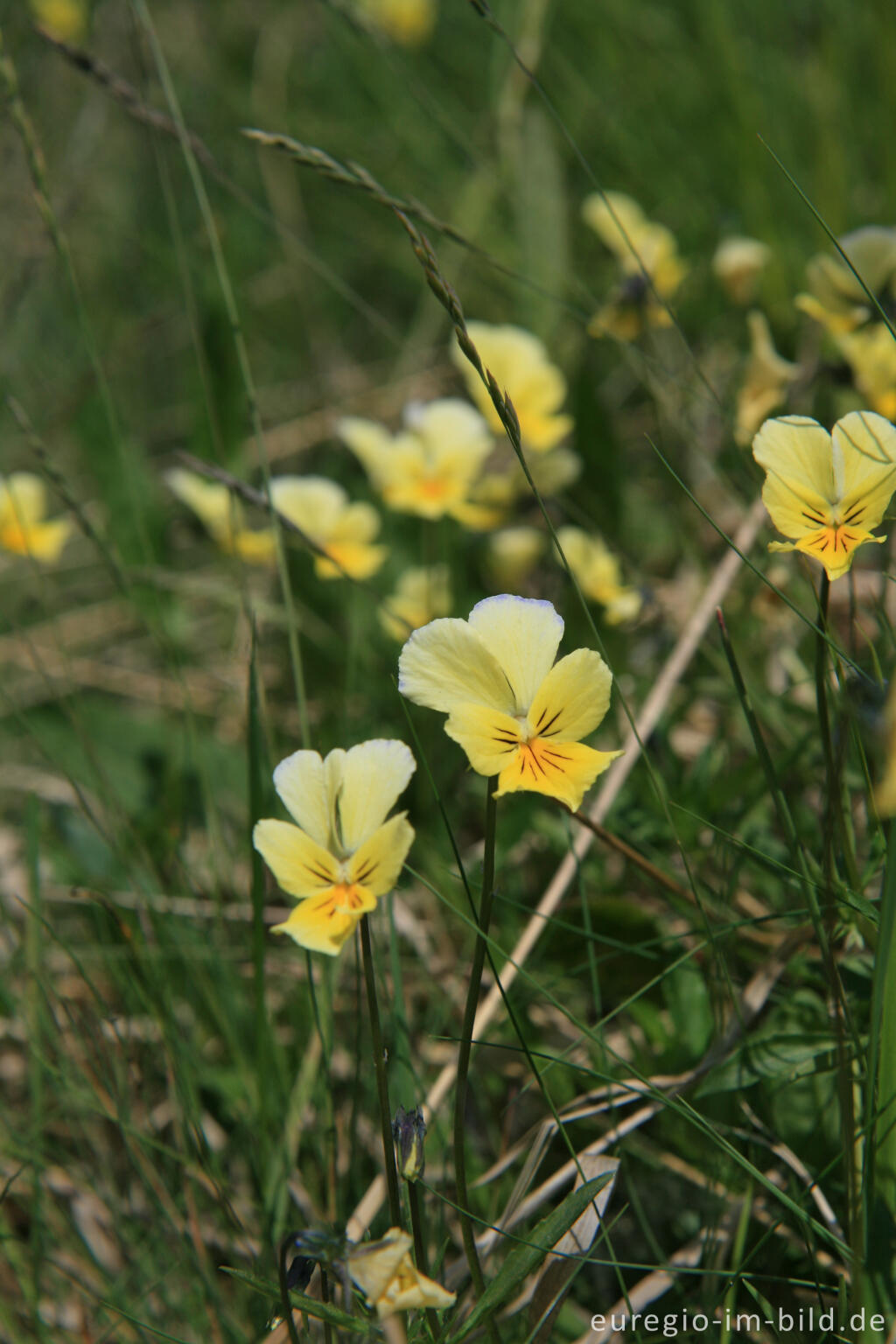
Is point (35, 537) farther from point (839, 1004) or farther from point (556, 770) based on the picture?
point (839, 1004)

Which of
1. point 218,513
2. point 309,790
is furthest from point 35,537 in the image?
point 309,790

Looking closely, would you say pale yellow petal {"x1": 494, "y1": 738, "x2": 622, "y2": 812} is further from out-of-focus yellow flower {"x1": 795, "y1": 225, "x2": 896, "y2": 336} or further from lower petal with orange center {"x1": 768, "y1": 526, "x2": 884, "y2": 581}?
out-of-focus yellow flower {"x1": 795, "y1": 225, "x2": 896, "y2": 336}

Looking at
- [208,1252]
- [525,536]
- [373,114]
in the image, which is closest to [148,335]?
[373,114]

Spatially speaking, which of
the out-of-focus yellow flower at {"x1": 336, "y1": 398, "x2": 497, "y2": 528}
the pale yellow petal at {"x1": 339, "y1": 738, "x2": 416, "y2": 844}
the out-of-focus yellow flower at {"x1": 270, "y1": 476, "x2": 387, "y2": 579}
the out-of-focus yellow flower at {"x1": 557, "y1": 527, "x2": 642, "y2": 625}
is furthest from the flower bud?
the out-of-focus yellow flower at {"x1": 270, "y1": 476, "x2": 387, "y2": 579}

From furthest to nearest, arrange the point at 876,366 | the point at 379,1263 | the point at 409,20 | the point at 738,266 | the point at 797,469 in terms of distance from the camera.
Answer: the point at 409,20 → the point at 738,266 → the point at 876,366 → the point at 797,469 → the point at 379,1263

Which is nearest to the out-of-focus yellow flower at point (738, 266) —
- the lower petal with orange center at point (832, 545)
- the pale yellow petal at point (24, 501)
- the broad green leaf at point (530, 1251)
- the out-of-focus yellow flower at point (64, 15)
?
the lower petal with orange center at point (832, 545)

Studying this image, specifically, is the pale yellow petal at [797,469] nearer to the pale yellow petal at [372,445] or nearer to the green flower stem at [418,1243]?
the green flower stem at [418,1243]
